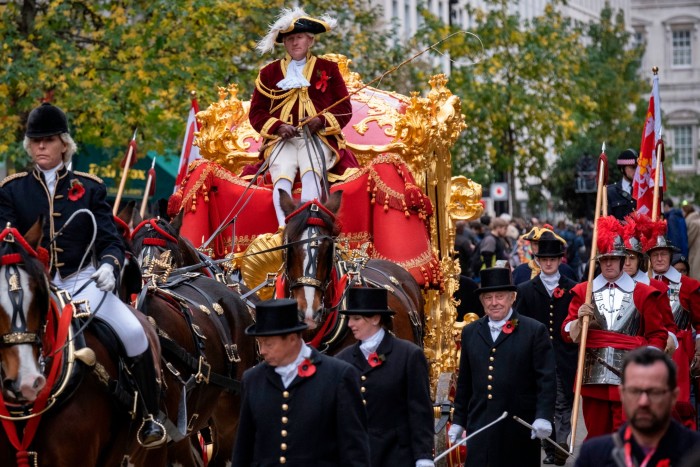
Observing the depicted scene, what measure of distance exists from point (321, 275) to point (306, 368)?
343 centimetres

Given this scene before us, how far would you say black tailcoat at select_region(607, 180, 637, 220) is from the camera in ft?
54.2

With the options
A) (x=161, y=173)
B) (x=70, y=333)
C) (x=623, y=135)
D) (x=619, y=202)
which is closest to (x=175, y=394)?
(x=70, y=333)

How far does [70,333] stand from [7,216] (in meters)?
0.77

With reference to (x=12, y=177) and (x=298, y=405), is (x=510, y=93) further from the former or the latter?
(x=298, y=405)

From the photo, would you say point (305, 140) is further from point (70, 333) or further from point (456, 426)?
point (70, 333)

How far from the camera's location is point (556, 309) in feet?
47.2

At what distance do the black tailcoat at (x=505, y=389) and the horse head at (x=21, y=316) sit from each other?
128 inches

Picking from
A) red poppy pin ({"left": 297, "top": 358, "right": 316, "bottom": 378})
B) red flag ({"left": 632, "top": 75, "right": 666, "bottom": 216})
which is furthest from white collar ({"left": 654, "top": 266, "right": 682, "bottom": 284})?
red poppy pin ({"left": 297, "top": 358, "right": 316, "bottom": 378})

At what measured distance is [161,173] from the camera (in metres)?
28.5

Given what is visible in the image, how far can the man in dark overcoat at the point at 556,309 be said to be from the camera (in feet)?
46.5

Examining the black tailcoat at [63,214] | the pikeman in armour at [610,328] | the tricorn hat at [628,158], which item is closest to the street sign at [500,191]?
the tricorn hat at [628,158]

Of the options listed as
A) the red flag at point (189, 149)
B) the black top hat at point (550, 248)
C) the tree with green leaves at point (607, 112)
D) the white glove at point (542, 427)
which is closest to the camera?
the white glove at point (542, 427)

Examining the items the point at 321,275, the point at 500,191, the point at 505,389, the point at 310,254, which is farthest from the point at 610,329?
the point at 500,191

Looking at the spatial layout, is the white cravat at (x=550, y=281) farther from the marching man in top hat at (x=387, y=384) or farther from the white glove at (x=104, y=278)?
the white glove at (x=104, y=278)
